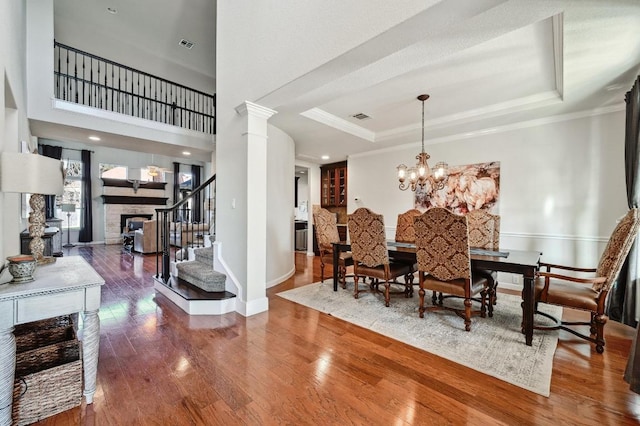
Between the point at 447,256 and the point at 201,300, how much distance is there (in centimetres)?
274

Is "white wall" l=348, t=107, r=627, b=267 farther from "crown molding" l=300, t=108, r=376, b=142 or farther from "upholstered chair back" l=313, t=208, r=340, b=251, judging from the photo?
"upholstered chair back" l=313, t=208, r=340, b=251

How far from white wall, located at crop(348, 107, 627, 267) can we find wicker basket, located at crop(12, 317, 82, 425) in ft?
17.7

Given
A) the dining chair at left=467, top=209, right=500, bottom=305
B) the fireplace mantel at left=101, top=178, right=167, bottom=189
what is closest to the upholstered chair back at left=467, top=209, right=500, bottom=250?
the dining chair at left=467, top=209, right=500, bottom=305

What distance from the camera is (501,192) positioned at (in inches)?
177

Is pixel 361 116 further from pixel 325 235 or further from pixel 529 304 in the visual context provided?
pixel 529 304

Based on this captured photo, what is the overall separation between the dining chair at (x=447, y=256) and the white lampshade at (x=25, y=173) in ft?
9.75

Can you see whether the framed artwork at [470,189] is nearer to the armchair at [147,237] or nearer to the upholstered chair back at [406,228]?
the upholstered chair back at [406,228]

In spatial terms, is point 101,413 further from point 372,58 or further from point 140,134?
point 140,134

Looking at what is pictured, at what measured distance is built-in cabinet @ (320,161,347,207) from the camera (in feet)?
23.0

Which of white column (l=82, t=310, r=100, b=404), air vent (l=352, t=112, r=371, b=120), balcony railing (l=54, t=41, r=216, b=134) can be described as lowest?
white column (l=82, t=310, r=100, b=404)

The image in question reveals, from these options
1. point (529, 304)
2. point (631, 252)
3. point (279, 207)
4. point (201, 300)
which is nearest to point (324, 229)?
point (279, 207)

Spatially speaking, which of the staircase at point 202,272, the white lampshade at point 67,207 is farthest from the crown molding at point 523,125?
the white lampshade at point 67,207

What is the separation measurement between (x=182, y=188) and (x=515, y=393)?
11.5m

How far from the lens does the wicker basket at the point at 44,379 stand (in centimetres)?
149
